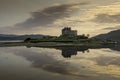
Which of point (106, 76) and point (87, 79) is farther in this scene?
point (106, 76)

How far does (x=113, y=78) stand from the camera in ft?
106

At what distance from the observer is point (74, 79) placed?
31609 millimetres

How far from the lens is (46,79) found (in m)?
Answer: 31.7

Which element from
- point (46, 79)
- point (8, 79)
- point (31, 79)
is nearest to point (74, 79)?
point (46, 79)

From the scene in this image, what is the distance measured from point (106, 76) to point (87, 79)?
11.9 ft

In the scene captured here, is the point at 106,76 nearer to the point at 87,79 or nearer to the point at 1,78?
the point at 87,79

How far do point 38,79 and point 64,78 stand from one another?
3525 millimetres

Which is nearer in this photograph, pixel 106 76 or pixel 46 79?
pixel 46 79

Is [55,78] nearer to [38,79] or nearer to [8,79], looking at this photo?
[38,79]

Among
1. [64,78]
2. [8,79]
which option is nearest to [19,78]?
[8,79]

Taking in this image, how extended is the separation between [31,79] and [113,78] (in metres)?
10.9

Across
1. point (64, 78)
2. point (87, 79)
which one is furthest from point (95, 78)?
point (64, 78)

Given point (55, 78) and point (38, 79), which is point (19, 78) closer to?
point (38, 79)

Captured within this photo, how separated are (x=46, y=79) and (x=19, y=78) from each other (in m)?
3.71
